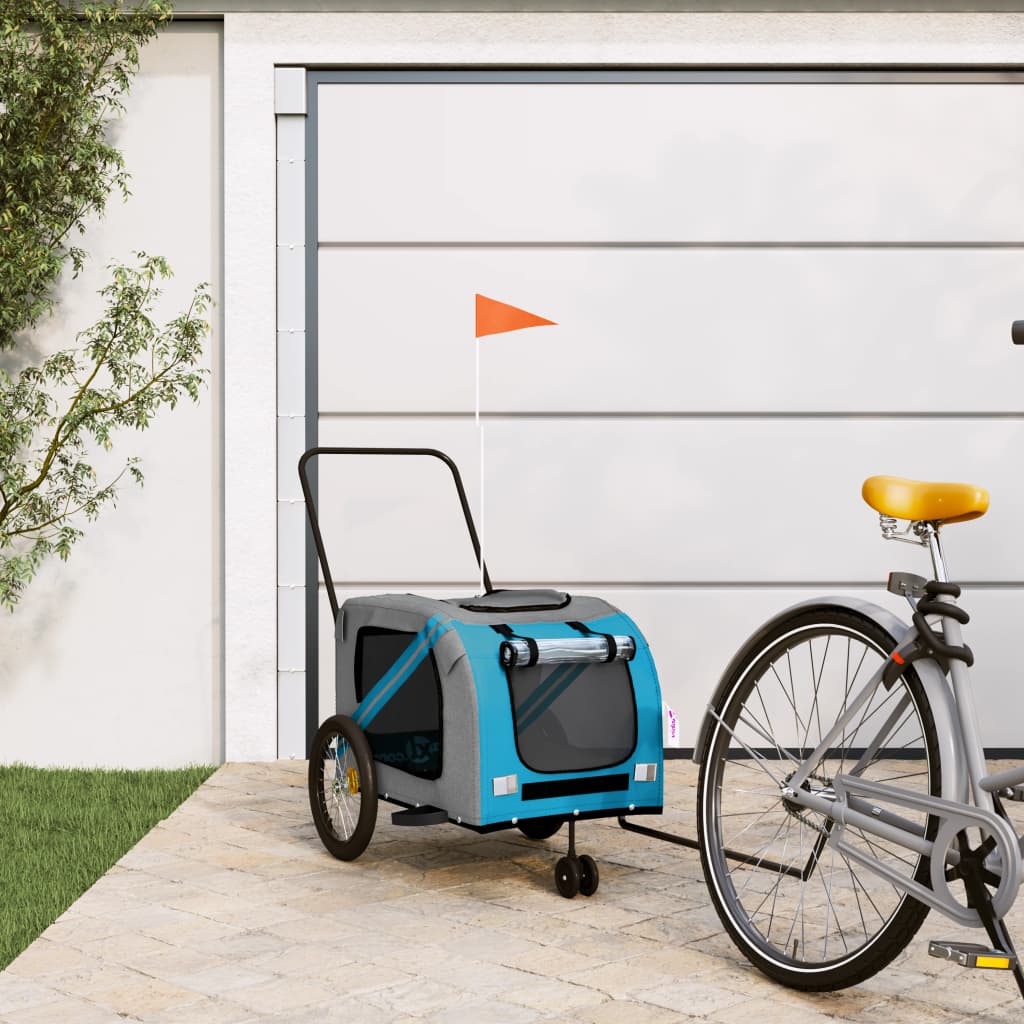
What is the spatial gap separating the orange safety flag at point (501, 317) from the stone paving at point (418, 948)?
6.32ft

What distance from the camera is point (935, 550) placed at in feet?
9.12

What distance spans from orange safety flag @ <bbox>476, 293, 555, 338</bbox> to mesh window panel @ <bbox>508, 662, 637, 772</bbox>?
187cm

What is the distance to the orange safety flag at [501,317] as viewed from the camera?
5.09 m

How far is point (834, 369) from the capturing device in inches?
212

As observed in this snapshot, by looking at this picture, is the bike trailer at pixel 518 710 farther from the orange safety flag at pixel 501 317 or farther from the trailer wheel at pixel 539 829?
the orange safety flag at pixel 501 317

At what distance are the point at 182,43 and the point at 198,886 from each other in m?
3.35

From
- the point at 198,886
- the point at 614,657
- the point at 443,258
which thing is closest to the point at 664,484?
the point at 443,258

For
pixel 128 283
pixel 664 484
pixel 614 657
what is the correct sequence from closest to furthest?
pixel 614 657 → pixel 128 283 → pixel 664 484

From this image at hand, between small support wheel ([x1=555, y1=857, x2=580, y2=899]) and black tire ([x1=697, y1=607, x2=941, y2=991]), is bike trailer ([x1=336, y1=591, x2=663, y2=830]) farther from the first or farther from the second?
black tire ([x1=697, y1=607, x2=941, y2=991])

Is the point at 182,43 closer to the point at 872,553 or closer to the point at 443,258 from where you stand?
the point at 443,258

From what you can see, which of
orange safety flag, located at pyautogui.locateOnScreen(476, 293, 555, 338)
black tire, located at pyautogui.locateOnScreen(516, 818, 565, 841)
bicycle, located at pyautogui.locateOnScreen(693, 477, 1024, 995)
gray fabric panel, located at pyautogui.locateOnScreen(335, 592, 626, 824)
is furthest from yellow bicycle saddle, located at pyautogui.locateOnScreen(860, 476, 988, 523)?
orange safety flag, located at pyautogui.locateOnScreen(476, 293, 555, 338)

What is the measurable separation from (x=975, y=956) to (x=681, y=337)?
3.28 meters

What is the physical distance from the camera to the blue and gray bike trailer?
3344mm

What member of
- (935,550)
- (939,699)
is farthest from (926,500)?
(939,699)
